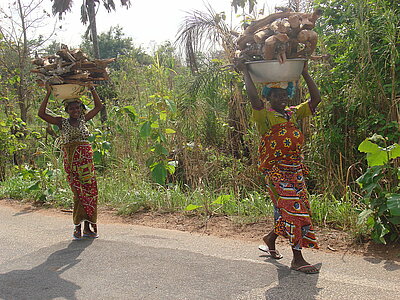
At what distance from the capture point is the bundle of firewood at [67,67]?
4.52 meters

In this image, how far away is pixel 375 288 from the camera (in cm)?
321

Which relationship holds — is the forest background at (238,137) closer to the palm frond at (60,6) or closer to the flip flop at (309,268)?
the flip flop at (309,268)

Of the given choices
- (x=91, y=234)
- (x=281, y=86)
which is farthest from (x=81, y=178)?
(x=281, y=86)

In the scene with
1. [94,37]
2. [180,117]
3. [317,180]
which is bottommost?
[317,180]

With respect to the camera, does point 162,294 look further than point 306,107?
No

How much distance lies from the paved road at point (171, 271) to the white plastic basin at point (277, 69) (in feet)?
5.31

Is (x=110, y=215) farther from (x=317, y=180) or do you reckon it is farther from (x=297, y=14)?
(x=297, y=14)

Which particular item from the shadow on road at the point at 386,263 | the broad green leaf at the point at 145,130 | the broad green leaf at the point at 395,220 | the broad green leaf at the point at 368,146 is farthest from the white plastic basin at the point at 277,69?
the broad green leaf at the point at 145,130

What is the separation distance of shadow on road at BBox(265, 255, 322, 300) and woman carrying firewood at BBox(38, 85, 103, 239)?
7.90ft

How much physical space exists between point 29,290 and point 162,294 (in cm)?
112

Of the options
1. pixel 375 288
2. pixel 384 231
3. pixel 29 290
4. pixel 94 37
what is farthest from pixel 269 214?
pixel 94 37

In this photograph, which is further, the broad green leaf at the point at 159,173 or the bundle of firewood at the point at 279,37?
the broad green leaf at the point at 159,173

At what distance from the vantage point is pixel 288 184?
3.59 metres

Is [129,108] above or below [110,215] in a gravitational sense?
above
